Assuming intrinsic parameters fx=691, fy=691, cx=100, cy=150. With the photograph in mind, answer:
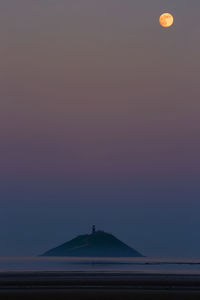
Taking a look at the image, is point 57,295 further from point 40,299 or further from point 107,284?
point 107,284

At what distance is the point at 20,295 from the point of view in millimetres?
52438

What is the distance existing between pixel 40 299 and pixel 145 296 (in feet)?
27.2

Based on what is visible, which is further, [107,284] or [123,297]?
[107,284]

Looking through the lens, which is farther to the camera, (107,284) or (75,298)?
(107,284)

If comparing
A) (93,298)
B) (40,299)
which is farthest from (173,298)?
(40,299)

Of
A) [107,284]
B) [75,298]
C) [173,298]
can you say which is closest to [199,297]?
[173,298]

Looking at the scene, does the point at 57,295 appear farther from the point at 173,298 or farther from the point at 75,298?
the point at 173,298

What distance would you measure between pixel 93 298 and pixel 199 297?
7969 mm

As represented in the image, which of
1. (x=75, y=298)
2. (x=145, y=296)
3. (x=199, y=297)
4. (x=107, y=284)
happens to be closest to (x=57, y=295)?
(x=75, y=298)

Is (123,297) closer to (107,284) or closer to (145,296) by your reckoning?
(145,296)

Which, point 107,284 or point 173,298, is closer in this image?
point 173,298

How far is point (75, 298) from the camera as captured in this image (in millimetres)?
51219

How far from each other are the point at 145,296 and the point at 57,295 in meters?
6.82

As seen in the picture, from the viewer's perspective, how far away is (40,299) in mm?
50781
